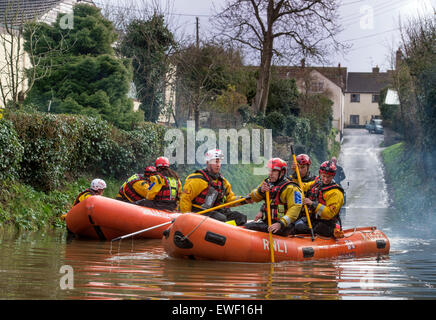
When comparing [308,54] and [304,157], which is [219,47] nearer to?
[308,54]

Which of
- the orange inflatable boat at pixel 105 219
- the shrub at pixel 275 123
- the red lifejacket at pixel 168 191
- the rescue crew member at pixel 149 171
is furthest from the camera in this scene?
the shrub at pixel 275 123

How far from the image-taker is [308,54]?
112 ft

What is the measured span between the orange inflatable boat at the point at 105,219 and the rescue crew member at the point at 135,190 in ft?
3.79

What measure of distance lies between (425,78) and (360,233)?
471 inches

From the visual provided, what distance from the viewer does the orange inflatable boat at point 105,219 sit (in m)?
12.2

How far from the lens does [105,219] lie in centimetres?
1225

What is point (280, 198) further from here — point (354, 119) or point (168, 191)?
point (354, 119)

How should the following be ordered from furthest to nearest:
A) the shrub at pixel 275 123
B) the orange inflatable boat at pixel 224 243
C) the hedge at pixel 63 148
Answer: the shrub at pixel 275 123 < the hedge at pixel 63 148 < the orange inflatable boat at pixel 224 243

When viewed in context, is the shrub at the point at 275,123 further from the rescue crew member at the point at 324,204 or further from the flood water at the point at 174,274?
the rescue crew member at the point at 324,204

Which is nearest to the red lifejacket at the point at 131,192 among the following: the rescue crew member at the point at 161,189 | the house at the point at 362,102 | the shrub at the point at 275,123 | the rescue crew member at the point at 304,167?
the rescue crew member at the point at 161,189

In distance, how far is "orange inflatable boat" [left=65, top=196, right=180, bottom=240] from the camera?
12.2 metres

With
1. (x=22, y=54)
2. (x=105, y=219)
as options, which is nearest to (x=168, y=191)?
(x=105, y=219)

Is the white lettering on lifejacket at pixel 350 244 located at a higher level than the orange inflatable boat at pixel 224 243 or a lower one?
lower
